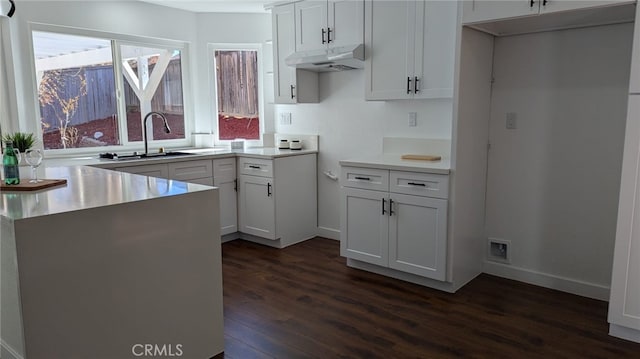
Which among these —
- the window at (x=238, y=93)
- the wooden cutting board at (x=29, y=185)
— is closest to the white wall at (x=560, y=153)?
the window at (x=238, y=93)

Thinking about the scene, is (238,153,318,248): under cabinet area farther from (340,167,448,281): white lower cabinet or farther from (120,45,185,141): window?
(120,45,185,141): window

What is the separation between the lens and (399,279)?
3.40m

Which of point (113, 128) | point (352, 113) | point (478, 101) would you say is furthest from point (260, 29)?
point (478, 101)

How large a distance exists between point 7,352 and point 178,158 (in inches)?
87.4

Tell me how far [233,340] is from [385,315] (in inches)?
36.7

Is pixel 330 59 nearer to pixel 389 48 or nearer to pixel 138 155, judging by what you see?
pixel 389 48

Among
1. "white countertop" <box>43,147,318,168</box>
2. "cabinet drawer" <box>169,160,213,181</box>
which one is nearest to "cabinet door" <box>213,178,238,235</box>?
"cabinet drawer" <box>169,160,213,181</box>

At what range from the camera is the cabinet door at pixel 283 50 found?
417cm

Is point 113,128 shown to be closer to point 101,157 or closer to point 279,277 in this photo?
point 101,157

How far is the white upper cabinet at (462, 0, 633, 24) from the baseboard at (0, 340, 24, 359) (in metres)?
2.93

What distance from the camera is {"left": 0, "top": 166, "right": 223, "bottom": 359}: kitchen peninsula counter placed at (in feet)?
5.48

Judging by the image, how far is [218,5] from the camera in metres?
4.37

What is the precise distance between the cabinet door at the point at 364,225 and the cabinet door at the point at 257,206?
82cm

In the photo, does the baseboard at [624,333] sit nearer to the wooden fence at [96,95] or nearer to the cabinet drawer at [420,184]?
the cabinet drawer at [420,184]
